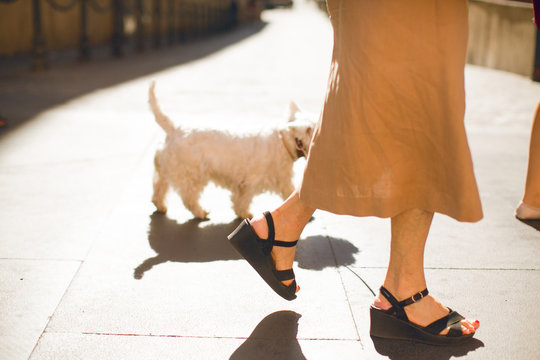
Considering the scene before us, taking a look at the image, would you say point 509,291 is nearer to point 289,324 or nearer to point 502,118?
point 289,324

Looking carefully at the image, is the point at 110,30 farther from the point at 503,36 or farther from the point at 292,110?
the point at 292,110

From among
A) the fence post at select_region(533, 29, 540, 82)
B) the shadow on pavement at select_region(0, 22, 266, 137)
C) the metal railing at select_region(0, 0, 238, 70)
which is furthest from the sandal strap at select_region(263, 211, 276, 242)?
the fence post at select_region(533, 29, 540, 82)

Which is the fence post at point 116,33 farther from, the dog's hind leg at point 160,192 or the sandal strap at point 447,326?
the sandal strap at point 447,326

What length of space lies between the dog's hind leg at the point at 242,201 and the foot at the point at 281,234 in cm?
126

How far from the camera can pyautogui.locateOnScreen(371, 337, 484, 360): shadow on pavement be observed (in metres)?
2.30

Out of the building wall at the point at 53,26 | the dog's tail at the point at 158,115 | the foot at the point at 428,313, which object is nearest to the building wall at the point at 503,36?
the dog's tail at the point at 158,115

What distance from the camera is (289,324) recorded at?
250 cm

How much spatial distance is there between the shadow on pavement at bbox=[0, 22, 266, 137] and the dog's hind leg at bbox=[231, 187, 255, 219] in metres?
2.84

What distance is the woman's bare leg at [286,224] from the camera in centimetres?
255

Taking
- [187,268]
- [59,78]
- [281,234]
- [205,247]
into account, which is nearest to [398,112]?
[281,234]

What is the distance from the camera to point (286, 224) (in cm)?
257

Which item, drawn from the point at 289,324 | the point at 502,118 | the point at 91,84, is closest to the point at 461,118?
the point at 289,324

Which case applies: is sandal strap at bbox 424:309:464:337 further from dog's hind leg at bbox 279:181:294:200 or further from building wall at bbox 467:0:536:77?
building wall at bbox 467:0:536:77

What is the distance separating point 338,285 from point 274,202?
151 cm
